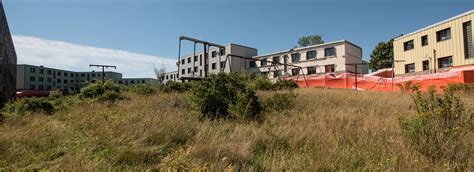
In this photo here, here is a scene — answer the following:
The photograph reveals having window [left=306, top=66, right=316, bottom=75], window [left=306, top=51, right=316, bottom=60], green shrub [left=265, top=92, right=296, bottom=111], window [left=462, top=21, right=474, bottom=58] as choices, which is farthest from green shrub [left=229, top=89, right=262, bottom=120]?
window [left=306, top=51, right=316, bottom=60]

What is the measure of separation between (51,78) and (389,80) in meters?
104

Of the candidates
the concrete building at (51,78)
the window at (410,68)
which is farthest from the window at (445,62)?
the concrete building at (51,78)

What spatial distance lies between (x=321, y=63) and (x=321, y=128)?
38.0 meters

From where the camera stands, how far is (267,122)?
679cm

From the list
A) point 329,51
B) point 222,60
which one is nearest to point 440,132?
point 329,51

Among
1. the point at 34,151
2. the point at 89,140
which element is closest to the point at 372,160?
the point at 89,140

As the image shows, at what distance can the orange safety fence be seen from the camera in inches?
651

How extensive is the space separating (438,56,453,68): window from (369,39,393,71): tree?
22472 millimetres

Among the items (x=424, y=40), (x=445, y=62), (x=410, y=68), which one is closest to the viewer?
(x=445, y=62)

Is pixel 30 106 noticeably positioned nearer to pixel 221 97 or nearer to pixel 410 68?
pixel 221 97

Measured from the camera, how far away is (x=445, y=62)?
24062 mm

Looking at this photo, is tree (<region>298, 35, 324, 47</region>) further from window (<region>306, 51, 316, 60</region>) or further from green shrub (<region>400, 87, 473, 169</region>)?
green shrub (<region>400, 87, 473, 169</region>)

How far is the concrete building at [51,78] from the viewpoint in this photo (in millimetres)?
81625

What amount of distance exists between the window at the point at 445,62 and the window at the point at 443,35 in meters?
1.73
